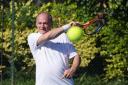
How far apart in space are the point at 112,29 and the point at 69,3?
3.56 feet

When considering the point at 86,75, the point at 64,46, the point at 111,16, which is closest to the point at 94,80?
the point at 86,75

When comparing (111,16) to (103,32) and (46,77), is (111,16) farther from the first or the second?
(46,77)

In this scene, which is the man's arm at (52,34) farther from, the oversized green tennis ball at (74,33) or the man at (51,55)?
the oversized green tennis ball at (74,33)

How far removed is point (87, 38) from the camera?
10641 mm

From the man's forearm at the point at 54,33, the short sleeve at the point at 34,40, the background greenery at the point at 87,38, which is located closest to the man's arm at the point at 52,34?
the man's forearm at the point at 54,33

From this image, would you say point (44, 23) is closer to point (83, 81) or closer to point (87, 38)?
point (83, 81)

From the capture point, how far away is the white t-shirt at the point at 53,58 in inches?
211

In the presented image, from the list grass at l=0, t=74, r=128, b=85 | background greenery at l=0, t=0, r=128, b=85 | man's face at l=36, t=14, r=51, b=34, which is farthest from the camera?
background greenery at l=0, t=0, r=128, b=85

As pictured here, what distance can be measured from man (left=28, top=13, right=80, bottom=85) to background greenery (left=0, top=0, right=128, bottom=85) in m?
4.86

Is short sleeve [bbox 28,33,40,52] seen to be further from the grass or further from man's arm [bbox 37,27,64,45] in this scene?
the grass

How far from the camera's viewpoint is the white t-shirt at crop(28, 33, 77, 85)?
536cm

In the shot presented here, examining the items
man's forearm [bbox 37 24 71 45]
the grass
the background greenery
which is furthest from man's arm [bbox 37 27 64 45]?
the background greenery

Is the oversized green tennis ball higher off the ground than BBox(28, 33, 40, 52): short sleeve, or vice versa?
the oversized green tennis ball

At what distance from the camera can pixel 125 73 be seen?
10.6 meters
